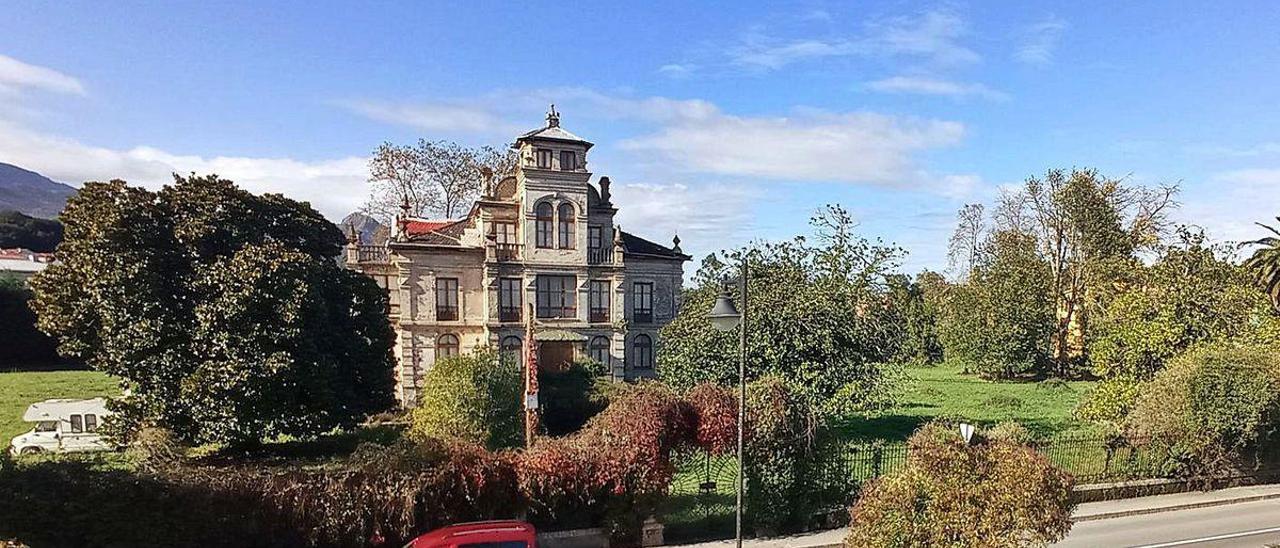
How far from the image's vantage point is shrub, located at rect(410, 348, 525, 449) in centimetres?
1825

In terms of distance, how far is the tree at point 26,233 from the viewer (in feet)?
188

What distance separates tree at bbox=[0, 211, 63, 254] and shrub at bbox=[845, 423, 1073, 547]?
71654mm

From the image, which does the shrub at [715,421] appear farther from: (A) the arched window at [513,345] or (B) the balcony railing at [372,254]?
(B) the balcony railing at [372,254]

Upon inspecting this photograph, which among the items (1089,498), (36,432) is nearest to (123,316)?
(36,432)

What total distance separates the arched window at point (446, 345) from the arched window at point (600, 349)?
580 centimetres

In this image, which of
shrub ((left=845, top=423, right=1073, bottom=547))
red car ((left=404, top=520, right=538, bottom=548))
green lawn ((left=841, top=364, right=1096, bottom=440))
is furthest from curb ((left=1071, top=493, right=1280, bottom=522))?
red car ((left=404, top=520, right=538, bottom=548))

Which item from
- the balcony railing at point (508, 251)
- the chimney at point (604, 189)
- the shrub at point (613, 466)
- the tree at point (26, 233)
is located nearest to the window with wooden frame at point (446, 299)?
the balcony railing at point (508, 251)

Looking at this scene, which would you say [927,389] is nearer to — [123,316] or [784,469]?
[784,469]

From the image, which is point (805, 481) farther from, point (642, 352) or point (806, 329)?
point (642, 352)

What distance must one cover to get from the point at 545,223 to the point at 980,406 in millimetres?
21008

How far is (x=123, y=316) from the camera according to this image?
1780cm

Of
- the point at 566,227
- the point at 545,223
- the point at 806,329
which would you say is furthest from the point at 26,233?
the point at 806,329

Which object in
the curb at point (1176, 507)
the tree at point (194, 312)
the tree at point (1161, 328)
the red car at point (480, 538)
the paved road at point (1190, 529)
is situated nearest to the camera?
the red car at point (480, 538)

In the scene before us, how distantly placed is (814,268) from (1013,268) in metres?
26.5
